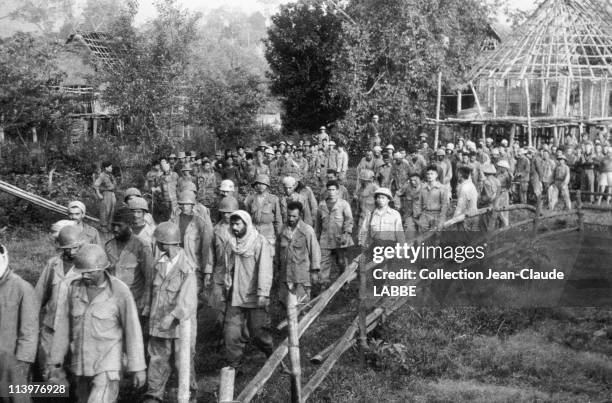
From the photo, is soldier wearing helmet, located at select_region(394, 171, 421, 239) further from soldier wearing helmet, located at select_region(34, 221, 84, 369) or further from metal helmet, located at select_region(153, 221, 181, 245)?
soldier wearing helmet, located at select_region(34, 221, 84, 369)

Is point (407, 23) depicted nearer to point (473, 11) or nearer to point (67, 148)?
point (473, 11)

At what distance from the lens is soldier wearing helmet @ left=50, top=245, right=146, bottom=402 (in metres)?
5.03

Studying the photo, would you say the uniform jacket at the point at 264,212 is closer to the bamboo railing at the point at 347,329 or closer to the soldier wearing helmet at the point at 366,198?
the soldier wearing helmet at the point at 366,198

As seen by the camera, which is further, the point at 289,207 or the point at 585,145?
the point at 585,145

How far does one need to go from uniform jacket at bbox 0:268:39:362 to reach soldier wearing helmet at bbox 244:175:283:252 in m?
4.57

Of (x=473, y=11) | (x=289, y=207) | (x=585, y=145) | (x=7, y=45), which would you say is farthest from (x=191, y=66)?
(x=289, y=207)

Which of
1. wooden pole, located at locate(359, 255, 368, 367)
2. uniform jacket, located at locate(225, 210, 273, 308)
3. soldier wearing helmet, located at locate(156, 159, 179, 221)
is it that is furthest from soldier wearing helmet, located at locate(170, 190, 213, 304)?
soldier wearing helmet, located at locate(156, 159, 179, 221)

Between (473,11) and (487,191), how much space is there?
587 inches

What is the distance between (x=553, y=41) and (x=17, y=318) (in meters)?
22.0

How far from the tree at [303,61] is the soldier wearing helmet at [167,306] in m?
19.9

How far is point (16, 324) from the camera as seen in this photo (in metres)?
5.02

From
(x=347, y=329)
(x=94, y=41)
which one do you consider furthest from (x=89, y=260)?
(x=94, y=41)

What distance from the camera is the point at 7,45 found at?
20.2 m

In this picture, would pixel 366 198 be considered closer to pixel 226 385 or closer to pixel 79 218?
pixel 79 218
